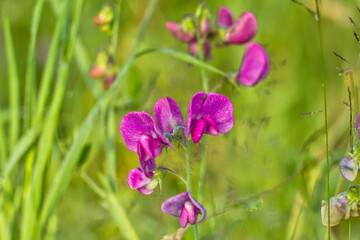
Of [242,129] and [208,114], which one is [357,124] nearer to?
[208,114]

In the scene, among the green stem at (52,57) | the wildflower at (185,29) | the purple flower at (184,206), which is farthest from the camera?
the green stem at (52,57)

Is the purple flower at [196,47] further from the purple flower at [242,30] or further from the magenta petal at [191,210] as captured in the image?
the magenta petal at [191,210]

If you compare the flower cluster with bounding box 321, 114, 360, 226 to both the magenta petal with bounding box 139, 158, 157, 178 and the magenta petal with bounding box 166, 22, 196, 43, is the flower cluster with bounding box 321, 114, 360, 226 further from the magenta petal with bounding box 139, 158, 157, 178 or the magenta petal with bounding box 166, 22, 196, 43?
the magenta petal with bounding box 166, 22, 196, 43

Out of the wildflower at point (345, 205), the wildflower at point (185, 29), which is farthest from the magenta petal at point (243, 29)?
the wildflower at point (345, 205)

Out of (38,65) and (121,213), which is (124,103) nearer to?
(121,213)

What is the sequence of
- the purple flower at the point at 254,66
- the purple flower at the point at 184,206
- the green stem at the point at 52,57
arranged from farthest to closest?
the green stem at the point at 52,57, the purple flower at the point at 254,66, the purple flower at the point at 184,206

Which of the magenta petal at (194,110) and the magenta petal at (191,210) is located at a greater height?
the magenta petal at (194,110)

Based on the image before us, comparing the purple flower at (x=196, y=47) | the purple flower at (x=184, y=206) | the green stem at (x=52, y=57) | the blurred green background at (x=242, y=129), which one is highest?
the green stem at (x=52, y=57)

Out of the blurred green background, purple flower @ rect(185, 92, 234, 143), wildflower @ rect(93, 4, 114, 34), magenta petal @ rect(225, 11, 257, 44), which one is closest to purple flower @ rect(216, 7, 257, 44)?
magenta petal @ rect(225, 11, 257, 44)

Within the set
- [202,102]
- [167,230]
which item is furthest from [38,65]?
[202,102]
